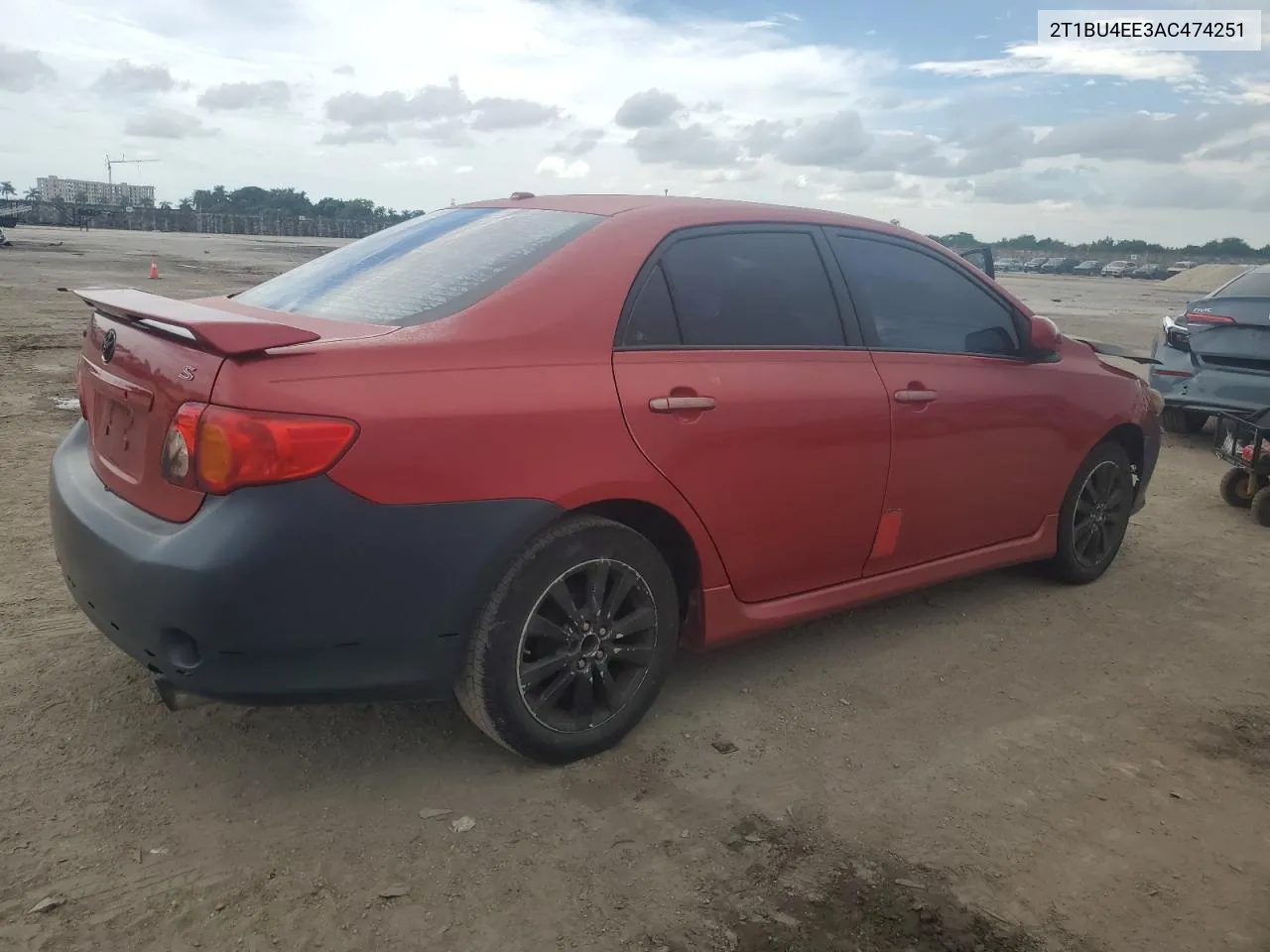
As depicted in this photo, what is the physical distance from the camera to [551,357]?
2.84m

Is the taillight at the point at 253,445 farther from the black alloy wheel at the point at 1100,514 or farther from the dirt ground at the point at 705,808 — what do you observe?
the black alloy wheel at the point at 1100,514

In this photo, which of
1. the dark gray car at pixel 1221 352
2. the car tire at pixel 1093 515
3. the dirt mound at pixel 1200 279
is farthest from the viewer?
the dirt mound at pixel 1200 279

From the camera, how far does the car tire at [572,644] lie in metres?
2.78

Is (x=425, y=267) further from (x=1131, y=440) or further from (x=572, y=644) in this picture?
(x=1131, y=440)

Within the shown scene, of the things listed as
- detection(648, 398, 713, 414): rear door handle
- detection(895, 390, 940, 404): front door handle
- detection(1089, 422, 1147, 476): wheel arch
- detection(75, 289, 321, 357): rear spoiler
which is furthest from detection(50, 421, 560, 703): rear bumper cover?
detection(1089, 422, 1147, 476): wheel arch

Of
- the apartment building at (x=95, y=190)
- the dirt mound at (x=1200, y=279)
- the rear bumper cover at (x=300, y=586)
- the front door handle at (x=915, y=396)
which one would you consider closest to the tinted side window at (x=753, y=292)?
the front door handle at (x=915, y=396)

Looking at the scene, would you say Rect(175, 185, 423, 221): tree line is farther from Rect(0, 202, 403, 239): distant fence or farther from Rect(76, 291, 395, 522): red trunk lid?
Rect(76, 291, 395, 522): red trunk lid

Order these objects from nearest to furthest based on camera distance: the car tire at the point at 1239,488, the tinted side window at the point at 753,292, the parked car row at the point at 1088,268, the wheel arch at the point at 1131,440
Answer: the tinted side window at the point at 753,292 → the wheel arch at the point at 1131,440 → the car tire at the point at 1239,488 → the parked car row at the point at 1088,268

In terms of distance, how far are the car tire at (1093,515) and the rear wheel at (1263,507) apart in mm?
1728

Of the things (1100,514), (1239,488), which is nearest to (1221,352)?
(1239,488)

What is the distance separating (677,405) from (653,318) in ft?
0.92

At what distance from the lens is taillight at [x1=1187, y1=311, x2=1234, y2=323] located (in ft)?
25.6

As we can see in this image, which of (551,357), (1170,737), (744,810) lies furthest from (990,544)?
(551,357)

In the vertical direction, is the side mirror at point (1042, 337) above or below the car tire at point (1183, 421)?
above
